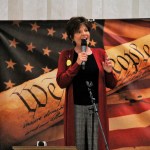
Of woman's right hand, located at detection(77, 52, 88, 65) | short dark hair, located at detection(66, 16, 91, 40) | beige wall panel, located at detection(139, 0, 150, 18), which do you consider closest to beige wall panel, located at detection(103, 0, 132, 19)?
beige wall panel, located at detection(139, 0, 150, 18)

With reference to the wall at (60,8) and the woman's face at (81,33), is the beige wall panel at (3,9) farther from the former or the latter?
the woman's face at (81,33)

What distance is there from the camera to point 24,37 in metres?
3.31

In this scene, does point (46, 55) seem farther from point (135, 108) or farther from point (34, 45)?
point (135, 108)

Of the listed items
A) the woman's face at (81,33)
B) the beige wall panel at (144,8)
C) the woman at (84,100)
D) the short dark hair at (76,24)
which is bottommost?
the woman at (84,100)

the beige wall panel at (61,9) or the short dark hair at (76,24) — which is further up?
the beige wall panel at (61,9)

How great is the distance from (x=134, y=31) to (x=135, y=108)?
709 mm

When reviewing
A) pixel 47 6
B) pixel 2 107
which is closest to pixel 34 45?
pixel 47 6

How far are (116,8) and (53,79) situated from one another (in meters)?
0.89

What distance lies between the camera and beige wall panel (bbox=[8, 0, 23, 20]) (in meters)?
3.38

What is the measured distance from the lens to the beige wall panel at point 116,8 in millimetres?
3393

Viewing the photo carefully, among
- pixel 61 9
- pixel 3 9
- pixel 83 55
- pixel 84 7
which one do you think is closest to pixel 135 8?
pixel 84 7

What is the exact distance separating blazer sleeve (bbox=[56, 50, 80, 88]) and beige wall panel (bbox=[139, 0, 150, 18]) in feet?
4.55

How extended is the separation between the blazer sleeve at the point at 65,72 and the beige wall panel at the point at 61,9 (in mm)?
1153

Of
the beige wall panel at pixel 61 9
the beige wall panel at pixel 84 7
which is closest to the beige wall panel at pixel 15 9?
the beige wall panel at pixel 61 9
